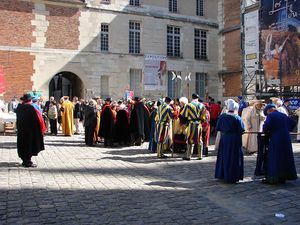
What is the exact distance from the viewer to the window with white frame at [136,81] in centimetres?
2981

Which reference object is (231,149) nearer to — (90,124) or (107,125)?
(107,125)

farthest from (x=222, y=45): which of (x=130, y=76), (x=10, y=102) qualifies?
(x=10, y=102)

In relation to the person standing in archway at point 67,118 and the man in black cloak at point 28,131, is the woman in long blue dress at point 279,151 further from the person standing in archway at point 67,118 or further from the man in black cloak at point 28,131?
the person standing in archway at point 67,118

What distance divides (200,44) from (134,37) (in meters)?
6.10

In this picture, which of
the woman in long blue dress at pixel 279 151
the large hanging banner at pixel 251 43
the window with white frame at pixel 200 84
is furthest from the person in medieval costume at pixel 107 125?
the window with white frame at pixel 200 84

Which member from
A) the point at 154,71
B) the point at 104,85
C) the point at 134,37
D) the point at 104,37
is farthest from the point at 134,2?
the point at 104,85

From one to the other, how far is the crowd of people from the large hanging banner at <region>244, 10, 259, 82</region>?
17.7 feet

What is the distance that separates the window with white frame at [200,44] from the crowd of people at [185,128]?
14.6 metres

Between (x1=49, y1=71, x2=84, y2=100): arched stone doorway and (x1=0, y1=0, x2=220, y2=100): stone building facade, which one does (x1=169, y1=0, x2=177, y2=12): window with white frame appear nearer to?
(x1=0, y1=0, x2=220, y2=100): stone building facade

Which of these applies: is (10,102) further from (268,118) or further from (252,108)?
(268,118)

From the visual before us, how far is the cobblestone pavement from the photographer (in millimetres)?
5887

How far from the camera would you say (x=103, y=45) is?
1125 inches

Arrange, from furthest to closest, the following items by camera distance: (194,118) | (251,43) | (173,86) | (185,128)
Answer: (173,86)
(251,43)
(185,128)
(194,118)

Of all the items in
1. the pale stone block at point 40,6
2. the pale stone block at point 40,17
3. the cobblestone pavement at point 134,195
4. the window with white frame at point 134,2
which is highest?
the window with white frame at point 134,2
